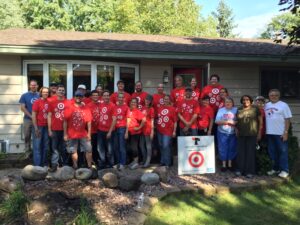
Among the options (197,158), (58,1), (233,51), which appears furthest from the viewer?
(58,1)

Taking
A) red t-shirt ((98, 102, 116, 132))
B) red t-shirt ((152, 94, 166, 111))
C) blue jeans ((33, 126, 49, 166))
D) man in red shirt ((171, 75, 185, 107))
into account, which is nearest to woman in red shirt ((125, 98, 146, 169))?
red t-shirt ((98, 102, 116, 132))

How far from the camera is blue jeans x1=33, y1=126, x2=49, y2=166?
7.34m

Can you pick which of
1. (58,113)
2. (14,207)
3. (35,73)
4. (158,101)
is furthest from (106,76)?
(14,207)

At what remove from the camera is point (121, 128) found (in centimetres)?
772

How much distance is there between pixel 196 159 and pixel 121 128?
162 centimetres

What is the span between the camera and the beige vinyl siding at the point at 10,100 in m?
9.51

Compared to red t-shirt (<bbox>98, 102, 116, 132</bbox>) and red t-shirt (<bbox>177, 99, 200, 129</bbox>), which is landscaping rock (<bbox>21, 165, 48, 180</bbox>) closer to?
red t-shirt (<bbox>98, 102, 116, 132</bbox>)

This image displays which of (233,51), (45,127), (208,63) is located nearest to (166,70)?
(208,63)

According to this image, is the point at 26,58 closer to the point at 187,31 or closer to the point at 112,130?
the point at 112,130

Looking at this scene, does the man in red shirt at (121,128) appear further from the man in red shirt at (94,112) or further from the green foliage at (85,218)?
the green foliage at (85,218)

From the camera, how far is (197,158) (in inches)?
288

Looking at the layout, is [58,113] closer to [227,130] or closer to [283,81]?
[227,130]

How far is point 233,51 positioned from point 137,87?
344 centimetres

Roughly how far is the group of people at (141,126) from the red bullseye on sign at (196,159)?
2.29 feet
